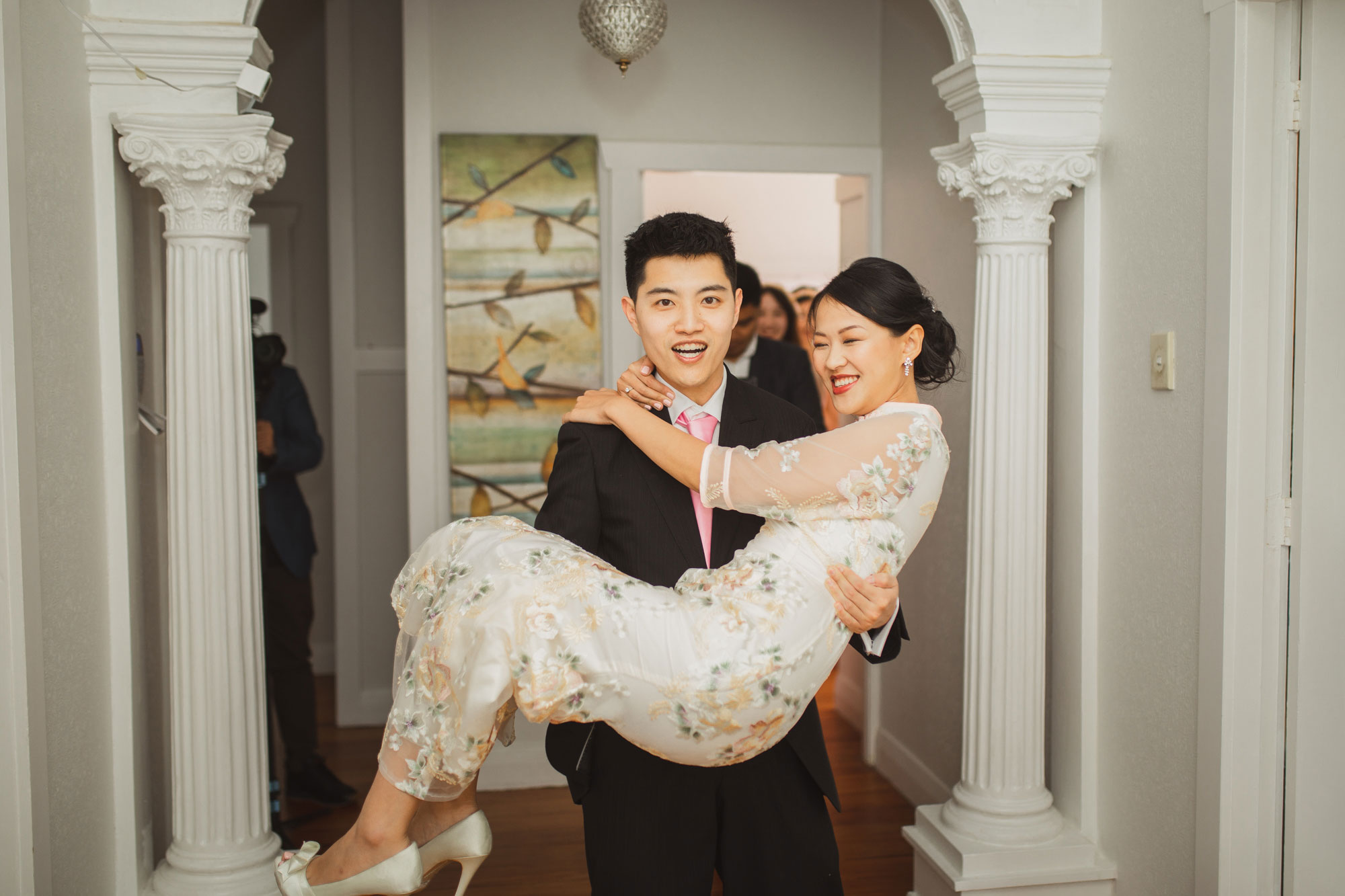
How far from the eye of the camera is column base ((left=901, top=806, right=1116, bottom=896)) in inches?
104

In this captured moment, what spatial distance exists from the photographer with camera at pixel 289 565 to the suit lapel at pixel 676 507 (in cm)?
220

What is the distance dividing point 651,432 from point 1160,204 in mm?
1435

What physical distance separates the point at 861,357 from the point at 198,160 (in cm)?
154

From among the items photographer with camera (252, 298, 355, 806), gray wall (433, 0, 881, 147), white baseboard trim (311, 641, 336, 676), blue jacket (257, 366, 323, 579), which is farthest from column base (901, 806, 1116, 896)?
white baseboard trim (311, 641, 336, 676)

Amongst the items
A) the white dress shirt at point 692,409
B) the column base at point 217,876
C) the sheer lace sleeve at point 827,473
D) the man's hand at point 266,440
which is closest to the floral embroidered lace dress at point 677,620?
the sheer lace sleeve at point 827,473

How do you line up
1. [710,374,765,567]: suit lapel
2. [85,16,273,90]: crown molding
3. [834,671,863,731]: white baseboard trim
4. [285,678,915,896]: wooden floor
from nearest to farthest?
[710,374,765,567]: suit lapel, [85,16,273,90]: crown molding, [285,678,915,896]: wooden floor, [834,671,863,731]: white baseboard trim

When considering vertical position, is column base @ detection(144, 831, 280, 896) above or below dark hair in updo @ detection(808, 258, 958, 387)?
below

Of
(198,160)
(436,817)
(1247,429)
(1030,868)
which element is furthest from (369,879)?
(1247,429)

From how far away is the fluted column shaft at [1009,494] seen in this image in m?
2.68

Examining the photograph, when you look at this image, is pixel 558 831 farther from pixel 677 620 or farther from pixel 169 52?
pixel 169 52

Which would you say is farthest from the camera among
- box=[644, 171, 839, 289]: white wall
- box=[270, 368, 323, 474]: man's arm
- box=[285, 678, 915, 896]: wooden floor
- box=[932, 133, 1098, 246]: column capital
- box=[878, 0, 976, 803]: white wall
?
box=[644, 171, 839, 289]: white wall

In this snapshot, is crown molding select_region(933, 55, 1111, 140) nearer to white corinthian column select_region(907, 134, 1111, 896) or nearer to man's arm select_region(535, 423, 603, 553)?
white corinthian column select_region(907, 134, 1111, 896)

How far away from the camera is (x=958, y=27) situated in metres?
2.68

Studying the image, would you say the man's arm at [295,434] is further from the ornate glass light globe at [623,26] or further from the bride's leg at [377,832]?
the bride's leg at [377,832]
